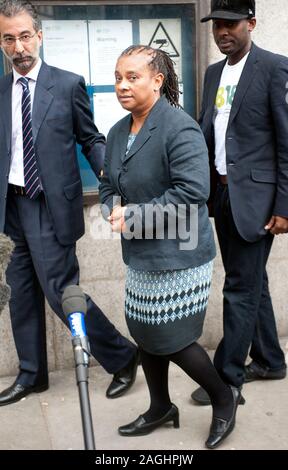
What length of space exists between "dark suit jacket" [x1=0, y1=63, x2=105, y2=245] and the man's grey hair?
0.26m

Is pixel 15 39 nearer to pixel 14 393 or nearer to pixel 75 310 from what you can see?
pixel 75 310

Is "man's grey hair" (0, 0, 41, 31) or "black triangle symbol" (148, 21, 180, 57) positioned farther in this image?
"black triangle symbol" (148, 21, 180, 57)

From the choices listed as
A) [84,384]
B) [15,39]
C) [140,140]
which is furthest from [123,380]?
[84,384]

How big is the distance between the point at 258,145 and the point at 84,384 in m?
1.83

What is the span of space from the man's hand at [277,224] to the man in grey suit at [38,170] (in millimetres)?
940

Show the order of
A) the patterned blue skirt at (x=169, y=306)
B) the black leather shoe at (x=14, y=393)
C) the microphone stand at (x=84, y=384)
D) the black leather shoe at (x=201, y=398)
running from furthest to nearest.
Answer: the black leather shoe at (x=14, y=393), the black leather shoe at (x=201, y=398), the patterned blue skirt at (x=169, y=306), the microphone stand at (x=84, y=384)

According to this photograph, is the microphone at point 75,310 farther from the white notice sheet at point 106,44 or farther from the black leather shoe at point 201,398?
the white notice sheet at point 106,44

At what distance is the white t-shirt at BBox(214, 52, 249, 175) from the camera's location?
3.48m

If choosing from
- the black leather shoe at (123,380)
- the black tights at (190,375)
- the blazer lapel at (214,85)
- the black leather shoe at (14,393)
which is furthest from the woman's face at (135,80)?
the black leather shoe at (14,393)

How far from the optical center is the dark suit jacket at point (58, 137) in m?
3.56

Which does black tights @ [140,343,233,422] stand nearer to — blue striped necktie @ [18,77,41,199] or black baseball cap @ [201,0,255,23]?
blue striped necktie @ [18,77,41,199]

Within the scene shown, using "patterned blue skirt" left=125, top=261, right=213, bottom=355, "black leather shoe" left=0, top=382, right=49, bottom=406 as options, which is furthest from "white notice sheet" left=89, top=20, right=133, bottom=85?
"black leather shoe" left=0, top=382, right=49, bottom=406

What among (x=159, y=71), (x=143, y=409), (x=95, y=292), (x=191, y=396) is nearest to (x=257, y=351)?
(x=191, y=396)

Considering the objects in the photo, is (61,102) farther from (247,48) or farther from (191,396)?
(191,396)
